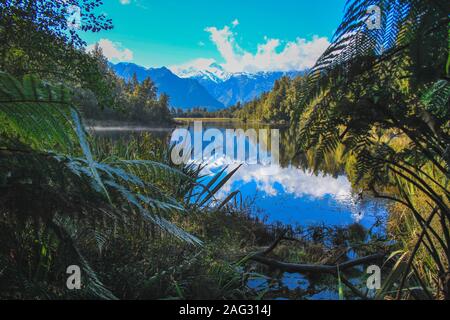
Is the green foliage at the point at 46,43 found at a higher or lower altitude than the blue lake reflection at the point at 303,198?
higher

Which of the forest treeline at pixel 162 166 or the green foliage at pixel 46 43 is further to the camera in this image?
the green foliage at pixel 46 43

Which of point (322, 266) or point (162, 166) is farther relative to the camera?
point (322, 266)

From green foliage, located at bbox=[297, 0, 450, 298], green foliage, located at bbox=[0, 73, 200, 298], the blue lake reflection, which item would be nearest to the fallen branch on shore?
green foliage, located at bbox=[297, 0, 450, 298]

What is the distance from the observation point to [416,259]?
231 cm

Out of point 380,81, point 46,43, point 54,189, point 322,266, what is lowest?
point 322,266

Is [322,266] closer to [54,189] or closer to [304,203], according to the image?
[54,189]

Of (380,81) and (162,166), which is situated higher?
(380,81)

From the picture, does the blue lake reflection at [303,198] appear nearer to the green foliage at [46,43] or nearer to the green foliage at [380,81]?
the green foliage at [46,43]

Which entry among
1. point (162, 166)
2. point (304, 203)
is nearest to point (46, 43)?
point (162, 166)

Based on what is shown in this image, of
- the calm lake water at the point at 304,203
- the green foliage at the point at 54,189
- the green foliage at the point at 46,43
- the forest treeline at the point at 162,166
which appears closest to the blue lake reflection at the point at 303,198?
the calm lake water at the point at 304,203

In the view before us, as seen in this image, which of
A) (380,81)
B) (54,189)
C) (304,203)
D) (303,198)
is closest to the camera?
(380,81)

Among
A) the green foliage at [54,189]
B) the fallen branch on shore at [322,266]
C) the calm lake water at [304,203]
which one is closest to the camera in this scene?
the green foliage at [54,189]

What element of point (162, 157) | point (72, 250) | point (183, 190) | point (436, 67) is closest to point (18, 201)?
point (72, 250)

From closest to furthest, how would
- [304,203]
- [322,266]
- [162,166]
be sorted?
[162,166] → [322,266] → [304,203]
